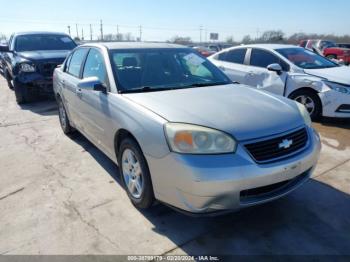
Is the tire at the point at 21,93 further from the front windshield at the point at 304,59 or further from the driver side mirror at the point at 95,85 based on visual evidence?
the front windshield at the point at 304,59

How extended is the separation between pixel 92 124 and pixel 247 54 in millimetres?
4358

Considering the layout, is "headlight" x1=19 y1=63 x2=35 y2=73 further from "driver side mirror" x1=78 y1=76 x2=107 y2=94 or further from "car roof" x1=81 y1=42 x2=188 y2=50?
"driver side mirror" x1=78 y1=76 x2=107 y2=94

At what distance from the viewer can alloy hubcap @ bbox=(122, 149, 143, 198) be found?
294cm

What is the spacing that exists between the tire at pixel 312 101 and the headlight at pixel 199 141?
4205 millimetres

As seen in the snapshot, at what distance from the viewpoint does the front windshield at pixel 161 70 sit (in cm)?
338

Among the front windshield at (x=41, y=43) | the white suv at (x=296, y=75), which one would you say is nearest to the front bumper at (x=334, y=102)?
the white suv at (x=296, y=75)

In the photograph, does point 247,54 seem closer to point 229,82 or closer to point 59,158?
point 229,82

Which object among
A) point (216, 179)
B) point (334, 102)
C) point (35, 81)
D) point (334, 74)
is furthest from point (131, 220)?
point (35, 81)

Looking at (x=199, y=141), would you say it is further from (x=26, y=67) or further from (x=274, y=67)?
(x=26, y=67)

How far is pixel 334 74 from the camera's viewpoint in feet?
19.4

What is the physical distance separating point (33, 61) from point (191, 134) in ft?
21.7

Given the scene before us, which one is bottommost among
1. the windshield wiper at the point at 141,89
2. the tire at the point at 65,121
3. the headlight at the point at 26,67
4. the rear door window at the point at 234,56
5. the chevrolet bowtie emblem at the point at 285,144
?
the tire at the point at 65,121

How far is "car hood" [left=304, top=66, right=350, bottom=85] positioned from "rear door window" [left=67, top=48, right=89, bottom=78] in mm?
4170

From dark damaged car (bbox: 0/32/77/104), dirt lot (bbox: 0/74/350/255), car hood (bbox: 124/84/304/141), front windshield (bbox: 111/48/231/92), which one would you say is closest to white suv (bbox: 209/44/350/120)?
dirt lot (bbox: 0/74/350/255)
